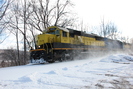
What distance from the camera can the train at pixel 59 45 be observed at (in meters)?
9.45

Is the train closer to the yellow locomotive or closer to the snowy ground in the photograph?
the yellow locomotive

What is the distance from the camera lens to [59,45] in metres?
10.4

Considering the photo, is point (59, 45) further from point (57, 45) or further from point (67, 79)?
point (67, 79)

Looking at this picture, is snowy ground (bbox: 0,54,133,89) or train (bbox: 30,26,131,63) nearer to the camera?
snowy ground (bbox: 0,54,133,89)

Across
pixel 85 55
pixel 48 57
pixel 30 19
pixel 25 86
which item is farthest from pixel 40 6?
pixel 25 86

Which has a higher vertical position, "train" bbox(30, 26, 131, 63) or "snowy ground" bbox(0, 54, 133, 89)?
"train" bbox(30, 26, 131, 63)

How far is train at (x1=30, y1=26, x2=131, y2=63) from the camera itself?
9.45 metres

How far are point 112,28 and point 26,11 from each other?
3433cm

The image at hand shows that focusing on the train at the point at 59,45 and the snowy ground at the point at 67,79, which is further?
the train at the point at 59,45

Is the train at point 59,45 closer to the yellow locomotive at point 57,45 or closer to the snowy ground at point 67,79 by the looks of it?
the yellow locomotive at point 57,45

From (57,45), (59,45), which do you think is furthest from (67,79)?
(59,45)

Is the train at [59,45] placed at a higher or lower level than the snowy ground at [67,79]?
higher

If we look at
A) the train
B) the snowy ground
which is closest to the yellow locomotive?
the train

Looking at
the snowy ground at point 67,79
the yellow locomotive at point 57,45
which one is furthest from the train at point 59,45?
the snowy ground at point 67,79
